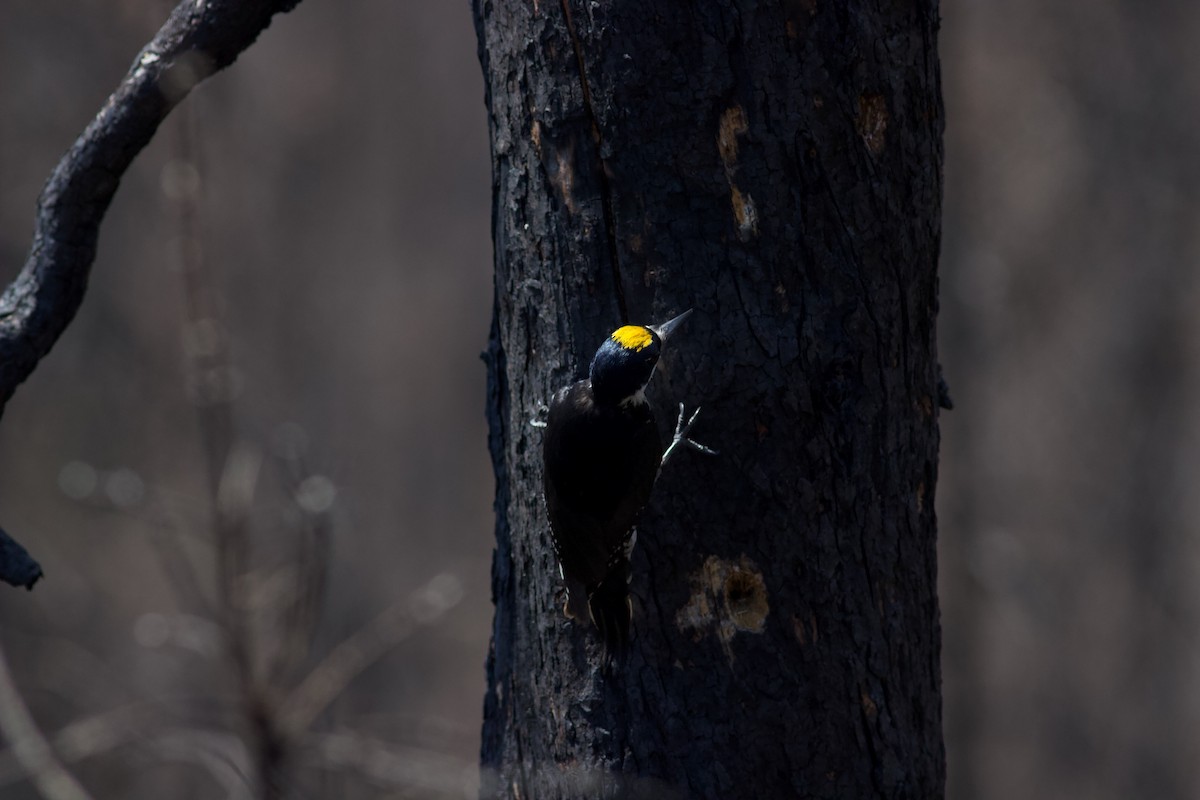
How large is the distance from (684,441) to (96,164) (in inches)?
60.7

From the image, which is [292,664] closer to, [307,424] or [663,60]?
[663,60]

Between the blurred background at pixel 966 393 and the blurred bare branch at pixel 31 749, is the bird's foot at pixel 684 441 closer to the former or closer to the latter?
the blurred bare branch at pixel 31 749

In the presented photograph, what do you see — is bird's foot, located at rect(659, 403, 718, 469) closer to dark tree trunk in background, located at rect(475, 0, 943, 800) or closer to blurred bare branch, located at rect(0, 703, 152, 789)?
dark tree trunk in background, located at rect(475, 0, 943, 800)

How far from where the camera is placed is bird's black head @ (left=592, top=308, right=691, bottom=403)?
7.29 feet

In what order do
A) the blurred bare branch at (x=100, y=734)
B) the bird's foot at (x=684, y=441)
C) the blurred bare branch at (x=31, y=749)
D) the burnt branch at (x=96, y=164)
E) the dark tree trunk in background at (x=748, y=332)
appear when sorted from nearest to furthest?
1. the dark tree trunk in background at (x=748, y=332)
2. the bird's foot at (x=684, y=441)
3. the burnt branch at (x=96, y=164)
4. the blurred bare branch at (x=31, y=749)
5. the blurred bare branch at (x=100, y=734)

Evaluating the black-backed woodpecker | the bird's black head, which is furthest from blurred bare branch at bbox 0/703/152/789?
the bird's black head

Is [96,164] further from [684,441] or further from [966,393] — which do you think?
[966,393]

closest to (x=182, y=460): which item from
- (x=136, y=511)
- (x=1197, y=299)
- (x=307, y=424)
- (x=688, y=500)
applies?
(x=307, y=424)

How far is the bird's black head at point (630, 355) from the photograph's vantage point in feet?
7.29

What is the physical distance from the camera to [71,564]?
8055 mm

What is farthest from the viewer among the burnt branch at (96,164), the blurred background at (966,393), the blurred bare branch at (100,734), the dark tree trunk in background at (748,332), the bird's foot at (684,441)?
the blurred background at (966,393)

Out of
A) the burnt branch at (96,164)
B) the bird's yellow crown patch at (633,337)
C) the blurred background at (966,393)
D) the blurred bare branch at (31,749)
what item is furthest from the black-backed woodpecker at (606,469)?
the blurred background at (966,393)

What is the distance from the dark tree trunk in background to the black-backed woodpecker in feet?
0.13

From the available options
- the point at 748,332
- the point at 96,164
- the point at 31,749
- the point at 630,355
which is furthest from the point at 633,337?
the point at 31,749
